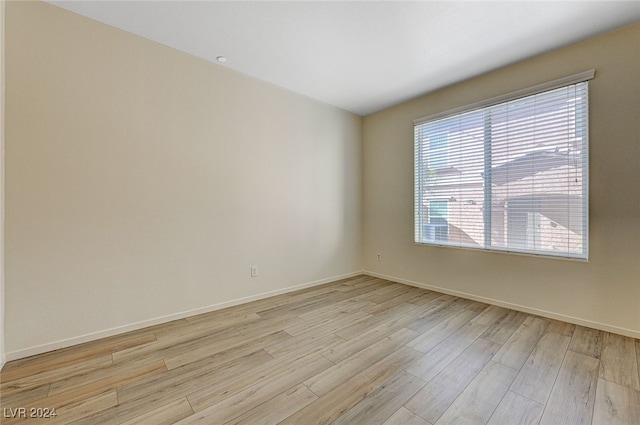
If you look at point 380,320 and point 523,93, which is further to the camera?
point 523,93

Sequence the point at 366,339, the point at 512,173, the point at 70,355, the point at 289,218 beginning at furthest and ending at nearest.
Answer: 1. the point at 289,218
2. the point at 512,173
3. the point at 366,339
4. the point at 70,355

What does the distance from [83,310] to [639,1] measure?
5.04 metres

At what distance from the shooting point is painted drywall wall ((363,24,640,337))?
2145mm

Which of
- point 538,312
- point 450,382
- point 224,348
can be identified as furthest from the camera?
point 538,312

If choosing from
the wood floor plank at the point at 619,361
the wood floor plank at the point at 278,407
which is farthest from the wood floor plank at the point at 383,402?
the wood floor plank at the point at 619,361

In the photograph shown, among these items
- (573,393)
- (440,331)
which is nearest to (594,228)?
(573,393)

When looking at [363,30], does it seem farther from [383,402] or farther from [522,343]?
[522,343]

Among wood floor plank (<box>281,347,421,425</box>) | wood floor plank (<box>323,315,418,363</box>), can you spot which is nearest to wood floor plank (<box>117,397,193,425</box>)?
wood floor plank (<box>281,347,421,425</box>)

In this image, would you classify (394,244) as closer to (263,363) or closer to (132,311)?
(263,363)

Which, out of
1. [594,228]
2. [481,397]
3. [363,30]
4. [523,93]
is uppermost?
[363,30]

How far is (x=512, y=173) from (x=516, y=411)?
91.2 inches

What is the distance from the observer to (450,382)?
5.27 feet

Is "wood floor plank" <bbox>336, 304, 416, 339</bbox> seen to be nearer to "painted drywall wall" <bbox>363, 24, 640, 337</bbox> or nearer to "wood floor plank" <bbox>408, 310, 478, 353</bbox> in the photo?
"wood floor plank" <bbox>408, 310, 478, 353</bbox>

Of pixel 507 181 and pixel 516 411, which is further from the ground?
pixel 507 181
